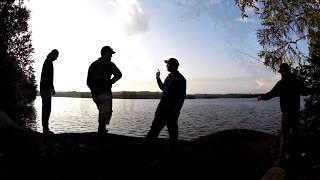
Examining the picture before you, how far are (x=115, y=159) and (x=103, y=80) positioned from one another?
326 cm

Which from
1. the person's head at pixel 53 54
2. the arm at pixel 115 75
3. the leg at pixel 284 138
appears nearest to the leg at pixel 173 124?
the arm at pixel 115 75

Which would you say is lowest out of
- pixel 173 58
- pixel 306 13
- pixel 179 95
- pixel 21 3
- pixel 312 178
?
pixel 312 178

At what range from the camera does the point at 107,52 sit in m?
12.4

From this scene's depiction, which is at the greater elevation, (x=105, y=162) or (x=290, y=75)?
(x=290, y=75)

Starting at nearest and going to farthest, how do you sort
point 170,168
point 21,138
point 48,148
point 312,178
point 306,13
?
point 312,178 < point 170,168 < point 48,148 < point 21,138 < point 306,13

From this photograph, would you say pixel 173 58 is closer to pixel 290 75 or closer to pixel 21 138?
pixel 290 75

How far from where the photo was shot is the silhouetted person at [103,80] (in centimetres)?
1240

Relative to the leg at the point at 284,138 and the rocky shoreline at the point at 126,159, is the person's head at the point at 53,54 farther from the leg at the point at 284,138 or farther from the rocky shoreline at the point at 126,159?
the leg at the point at 284,138

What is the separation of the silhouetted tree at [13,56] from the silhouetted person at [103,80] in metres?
16.5

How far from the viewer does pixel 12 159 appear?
9789mm

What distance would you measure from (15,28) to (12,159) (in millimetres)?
30633

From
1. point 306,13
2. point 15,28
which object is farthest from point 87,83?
point 15,28

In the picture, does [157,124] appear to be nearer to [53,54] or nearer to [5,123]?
[53,54]

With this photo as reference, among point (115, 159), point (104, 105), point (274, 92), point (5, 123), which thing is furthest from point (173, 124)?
point (5, 123)
